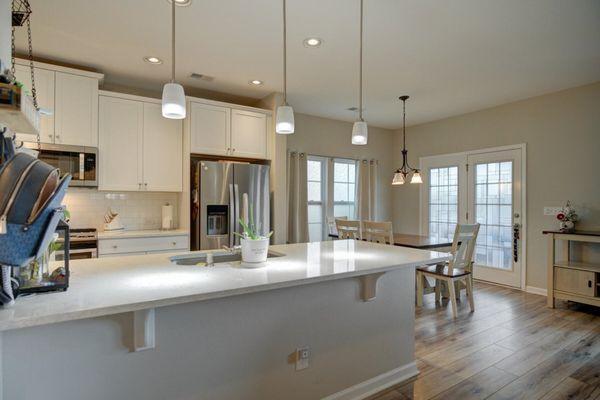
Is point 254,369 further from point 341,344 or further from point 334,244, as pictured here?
point 334,244

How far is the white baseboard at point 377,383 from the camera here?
2041 millimetres

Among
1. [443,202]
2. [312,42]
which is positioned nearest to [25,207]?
[312,42]

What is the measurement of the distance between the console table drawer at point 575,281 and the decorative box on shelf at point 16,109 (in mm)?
4853

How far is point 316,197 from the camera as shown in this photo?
542 centimetres

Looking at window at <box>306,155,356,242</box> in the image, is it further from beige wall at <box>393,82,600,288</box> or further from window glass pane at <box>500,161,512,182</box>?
window glass pane at <box>500,161,512,182</box>

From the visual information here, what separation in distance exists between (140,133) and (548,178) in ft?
16.5

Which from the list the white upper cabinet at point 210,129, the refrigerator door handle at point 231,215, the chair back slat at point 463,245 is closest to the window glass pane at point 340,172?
the white upper cabinet at point 210,129

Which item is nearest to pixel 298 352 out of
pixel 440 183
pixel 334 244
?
pixel 334 244

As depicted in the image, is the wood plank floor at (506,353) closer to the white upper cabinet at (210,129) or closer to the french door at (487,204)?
the french door at (487,204)

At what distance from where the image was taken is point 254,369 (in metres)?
1.73

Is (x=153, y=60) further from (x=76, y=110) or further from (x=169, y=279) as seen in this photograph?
(x=169, y=279)

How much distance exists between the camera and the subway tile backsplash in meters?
3.66

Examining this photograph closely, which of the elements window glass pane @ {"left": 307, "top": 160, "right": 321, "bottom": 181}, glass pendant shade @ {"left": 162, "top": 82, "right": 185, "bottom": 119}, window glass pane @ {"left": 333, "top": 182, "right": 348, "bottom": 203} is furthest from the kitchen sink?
window glass pane @ {"left": 333, "top": 182, "right": 348, "bottom": 203}

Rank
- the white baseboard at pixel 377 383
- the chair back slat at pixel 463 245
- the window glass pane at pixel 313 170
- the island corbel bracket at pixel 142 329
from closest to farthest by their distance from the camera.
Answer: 1. the island corbel bracket at pixel 142 329
2. the white baseboard at pixel 377 383
3. the chair back slat at pixel 463 245
4. the window glass pane at pixel 313 170
